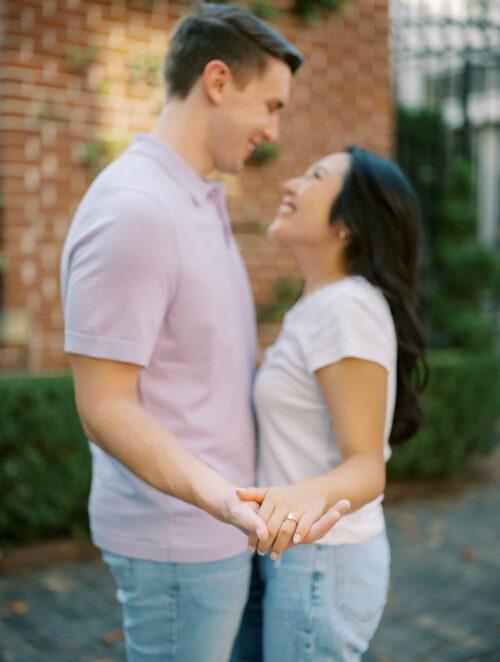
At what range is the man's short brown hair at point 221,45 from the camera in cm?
188

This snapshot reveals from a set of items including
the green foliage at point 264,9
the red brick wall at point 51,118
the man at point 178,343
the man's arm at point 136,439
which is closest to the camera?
the man's arm at point 136,439

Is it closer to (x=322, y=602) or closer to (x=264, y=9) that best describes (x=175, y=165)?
(x=322, y=602)

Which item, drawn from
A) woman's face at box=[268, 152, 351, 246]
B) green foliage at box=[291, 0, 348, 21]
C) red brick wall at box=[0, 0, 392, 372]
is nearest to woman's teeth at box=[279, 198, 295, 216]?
woman's face at box=[268, 152, 351, 246]

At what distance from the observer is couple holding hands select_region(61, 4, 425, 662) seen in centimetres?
159

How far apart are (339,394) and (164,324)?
16.3 inches

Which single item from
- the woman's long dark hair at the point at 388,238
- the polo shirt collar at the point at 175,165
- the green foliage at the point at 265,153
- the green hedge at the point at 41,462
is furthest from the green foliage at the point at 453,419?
the polo shirt collar at the point at 175,165

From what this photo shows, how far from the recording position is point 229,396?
1837mm

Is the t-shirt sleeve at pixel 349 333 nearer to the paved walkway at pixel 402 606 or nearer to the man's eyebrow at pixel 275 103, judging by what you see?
the man's eyebrow at pixel 275 103

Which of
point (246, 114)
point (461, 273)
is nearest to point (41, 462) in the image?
point (246, 114)

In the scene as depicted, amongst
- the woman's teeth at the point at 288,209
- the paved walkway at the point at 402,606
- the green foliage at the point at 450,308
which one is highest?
the woman's teeth at the point at 288,209

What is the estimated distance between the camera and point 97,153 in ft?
15.5

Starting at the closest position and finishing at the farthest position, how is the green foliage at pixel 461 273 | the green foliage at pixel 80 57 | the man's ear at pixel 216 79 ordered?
the man's ear at pixel 216 79, the green foliage at pixel 80 57, the green foliage at pixel 461 273

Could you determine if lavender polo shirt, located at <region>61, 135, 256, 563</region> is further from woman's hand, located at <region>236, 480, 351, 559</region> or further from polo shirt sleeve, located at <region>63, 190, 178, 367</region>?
woman's hand, located at <region>236, 480, 351, 559</region>

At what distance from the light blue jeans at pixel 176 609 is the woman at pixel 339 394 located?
14cm
